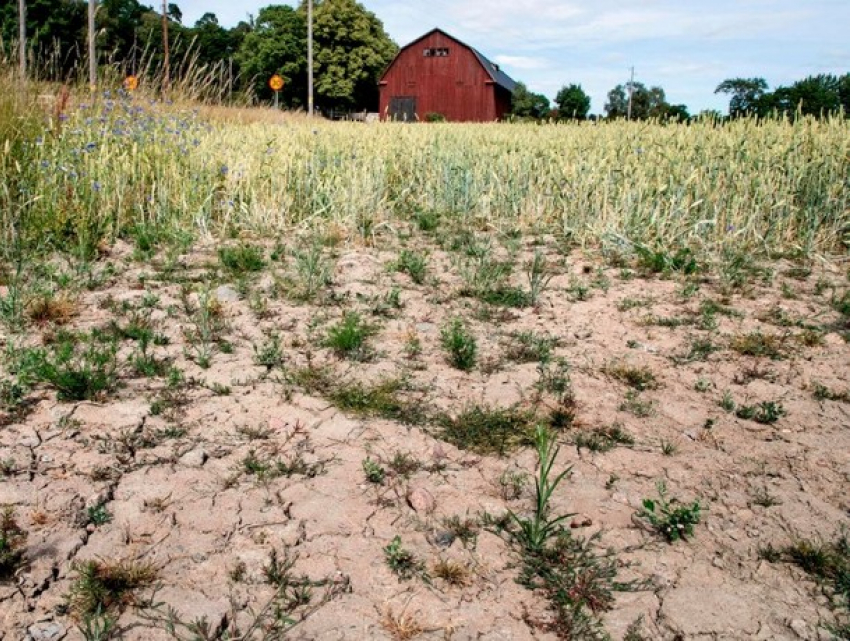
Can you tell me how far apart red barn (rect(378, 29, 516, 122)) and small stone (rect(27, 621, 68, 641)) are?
42.1 m

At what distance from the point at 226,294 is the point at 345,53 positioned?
50284 mm

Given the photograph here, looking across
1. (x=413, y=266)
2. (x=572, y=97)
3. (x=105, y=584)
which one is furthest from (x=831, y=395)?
(x=572, y=97)

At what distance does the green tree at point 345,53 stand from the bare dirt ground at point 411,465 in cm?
4849

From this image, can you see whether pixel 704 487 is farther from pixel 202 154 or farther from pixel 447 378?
pixel 202 154

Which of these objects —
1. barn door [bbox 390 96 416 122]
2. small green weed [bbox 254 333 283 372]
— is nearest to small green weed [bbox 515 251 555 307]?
small green weed [bbox 254 333 283 372]

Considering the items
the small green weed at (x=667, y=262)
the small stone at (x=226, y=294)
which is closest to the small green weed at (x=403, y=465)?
the small stone at (x=226, y=294)

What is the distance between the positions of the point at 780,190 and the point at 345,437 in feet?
14.7

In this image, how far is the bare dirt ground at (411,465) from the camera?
178 cm

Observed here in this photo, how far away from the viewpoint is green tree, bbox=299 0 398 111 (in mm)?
49375

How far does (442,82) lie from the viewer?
42.9m

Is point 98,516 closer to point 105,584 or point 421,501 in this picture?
point 105,584

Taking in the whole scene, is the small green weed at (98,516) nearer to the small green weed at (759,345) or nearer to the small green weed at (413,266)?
the small green weed at (413,266)

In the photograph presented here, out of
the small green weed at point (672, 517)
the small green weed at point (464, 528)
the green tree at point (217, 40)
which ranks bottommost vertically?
the small green weed at point (464, 528)

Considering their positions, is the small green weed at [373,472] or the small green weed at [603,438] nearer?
the small green weed at [373,472]
